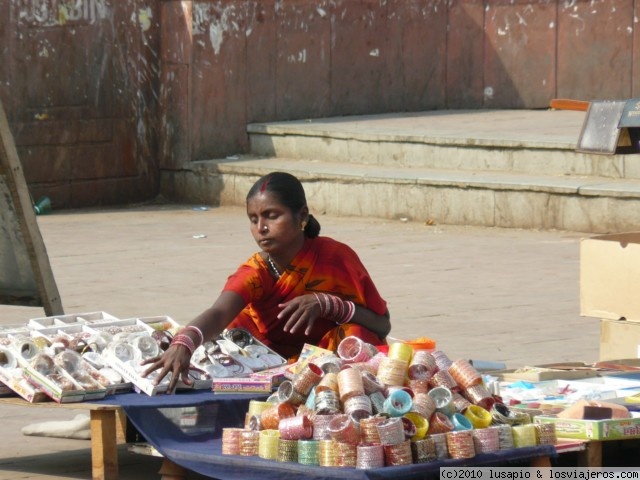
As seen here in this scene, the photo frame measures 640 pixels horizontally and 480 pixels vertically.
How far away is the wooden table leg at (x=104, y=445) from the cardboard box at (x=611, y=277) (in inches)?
99.7

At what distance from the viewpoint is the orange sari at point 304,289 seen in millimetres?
5895

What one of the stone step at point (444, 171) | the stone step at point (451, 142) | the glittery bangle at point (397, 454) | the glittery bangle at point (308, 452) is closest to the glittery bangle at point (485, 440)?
the glittery bangle at point (397, 454)

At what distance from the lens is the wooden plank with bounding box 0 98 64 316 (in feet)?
21.6

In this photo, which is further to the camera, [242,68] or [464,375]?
[242,68]

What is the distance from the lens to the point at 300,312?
570 cm

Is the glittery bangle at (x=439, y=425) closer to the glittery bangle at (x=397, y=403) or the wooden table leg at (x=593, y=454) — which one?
the glittery bangle at (x=397, y=403)

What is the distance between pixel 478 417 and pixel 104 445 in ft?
4.03

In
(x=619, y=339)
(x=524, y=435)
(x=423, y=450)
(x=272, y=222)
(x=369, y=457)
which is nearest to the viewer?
(x=369, y=457)

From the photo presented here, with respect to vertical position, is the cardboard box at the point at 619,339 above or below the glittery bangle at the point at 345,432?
below

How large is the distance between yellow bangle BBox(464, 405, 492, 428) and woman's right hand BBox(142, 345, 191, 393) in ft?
3.34

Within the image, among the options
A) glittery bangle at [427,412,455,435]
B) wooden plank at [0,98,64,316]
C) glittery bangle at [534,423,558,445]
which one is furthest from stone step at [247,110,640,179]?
glittery bangle at [427,412,455,435]

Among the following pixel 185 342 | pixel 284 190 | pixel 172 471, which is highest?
pixel 284 190

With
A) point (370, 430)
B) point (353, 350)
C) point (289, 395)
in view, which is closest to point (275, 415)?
point (289, 395)

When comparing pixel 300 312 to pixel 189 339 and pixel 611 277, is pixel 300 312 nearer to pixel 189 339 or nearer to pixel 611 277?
pixel 189 339
